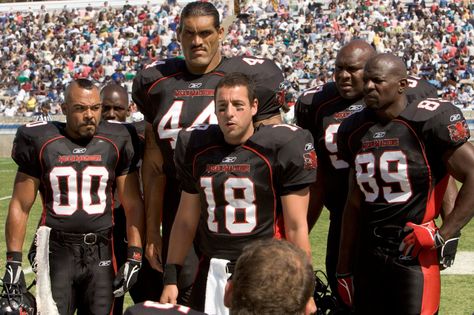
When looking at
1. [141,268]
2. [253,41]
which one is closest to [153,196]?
[141,268]

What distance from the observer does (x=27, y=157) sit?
5.22 meters

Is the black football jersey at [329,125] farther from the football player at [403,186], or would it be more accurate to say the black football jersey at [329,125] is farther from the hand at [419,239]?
the hand at [419,239]

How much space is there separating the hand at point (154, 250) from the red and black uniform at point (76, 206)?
28 centimetres

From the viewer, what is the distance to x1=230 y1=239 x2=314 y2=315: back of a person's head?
7.36 feet

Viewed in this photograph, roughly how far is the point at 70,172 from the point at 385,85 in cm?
191

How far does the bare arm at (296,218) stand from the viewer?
4.23 m

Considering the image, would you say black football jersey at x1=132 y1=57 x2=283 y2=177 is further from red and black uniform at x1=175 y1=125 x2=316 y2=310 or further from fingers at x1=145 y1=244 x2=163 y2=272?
red and black uniform at x1=175 y1=125 x2=316 y2=310

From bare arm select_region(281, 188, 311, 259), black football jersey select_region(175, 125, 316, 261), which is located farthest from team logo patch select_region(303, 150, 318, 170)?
bare arm select_region(281, 188, 311, 259)

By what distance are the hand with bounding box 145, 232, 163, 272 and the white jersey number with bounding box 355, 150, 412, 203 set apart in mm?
1247

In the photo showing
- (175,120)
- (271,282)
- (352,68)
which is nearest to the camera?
(271,282)

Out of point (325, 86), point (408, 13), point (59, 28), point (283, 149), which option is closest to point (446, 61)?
point (408, 13)

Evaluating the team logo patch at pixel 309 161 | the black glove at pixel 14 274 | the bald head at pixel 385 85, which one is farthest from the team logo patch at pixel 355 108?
the black glove at pixel 14 274

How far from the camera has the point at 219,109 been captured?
4273 millimetres

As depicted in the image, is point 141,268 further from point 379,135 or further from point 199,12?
point 379,135
